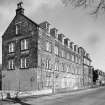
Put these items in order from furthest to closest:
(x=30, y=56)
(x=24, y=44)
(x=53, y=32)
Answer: (x=53, y=32) < (x=24, y=44) < (x=30, y=56)

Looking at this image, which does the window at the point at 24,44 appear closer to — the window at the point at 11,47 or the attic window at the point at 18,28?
the attic window at the point at 18,28

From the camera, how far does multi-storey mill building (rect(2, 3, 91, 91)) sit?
34344 millimetres

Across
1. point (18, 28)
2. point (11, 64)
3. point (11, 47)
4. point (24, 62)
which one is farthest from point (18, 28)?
point (11, 64)

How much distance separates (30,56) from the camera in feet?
115

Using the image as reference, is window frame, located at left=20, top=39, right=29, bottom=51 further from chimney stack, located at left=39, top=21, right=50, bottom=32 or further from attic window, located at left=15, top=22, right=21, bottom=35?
chimney stack, located at left=39, top=21, right=50, bottom=32

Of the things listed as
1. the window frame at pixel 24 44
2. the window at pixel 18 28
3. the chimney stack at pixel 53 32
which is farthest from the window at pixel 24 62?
the chimney stack at pixel 53 32

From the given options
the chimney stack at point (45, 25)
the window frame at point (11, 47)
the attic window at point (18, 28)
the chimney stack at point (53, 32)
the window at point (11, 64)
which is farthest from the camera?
the chimney stack at point (53, 32)

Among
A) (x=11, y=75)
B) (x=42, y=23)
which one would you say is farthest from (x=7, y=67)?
(x=42, y=23)

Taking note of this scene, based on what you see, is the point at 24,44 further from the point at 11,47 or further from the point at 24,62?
the point at 11,47

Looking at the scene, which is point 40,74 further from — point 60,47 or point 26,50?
point 60,47

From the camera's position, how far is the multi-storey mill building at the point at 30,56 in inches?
1352

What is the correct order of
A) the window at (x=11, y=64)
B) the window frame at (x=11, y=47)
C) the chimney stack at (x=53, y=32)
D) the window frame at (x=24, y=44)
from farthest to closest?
the chimney stack at (x=53, y=32), the window frame at (x=11, y=47), the window at (x=11, y=64), the window frame at (x=24, y=44)

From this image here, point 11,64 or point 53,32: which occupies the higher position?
point 53,32

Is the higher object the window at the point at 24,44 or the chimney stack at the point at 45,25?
the chimney stack at the point at 45,25
